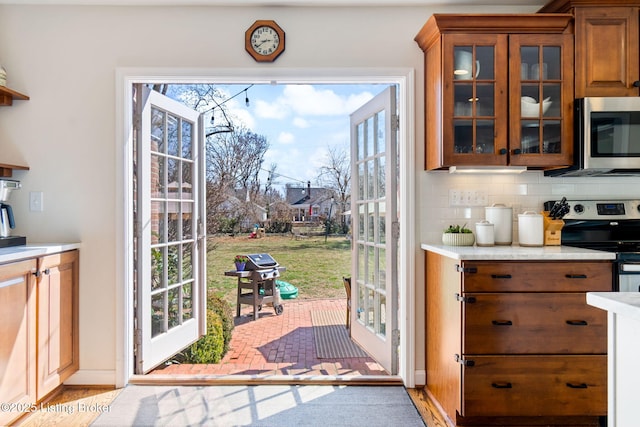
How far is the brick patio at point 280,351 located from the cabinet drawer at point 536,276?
4.16 feet

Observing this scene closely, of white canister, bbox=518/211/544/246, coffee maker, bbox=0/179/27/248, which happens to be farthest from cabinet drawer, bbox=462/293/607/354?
coffee maker, bbox=0/179/27/248

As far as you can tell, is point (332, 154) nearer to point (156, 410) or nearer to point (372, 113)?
point (372, 113)

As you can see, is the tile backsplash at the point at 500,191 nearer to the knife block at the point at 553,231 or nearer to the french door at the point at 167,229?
the knife block at the point at 553,231

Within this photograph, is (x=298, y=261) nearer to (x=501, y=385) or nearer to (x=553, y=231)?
(x=553, y=231)

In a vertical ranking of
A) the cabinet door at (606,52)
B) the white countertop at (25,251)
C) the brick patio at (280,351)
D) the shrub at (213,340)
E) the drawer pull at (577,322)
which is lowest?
the brick patio at (280,351)

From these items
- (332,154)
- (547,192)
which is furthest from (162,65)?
(332,154)

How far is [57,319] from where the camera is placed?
230 centimetres

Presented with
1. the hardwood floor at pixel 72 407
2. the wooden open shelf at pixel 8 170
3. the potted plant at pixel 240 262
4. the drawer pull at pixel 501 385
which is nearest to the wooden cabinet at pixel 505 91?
the drawer pull at pixel 501 385

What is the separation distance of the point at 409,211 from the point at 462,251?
1.76ft

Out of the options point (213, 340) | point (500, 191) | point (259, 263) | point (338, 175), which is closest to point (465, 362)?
point (500, 191)

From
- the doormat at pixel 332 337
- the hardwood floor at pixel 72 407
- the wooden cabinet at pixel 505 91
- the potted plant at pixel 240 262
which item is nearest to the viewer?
the hardwood floor at pixel 72 407

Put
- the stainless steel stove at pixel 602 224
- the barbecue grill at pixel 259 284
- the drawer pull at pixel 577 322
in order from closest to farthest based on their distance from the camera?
1. the drawer pull at pixel 577 322
2. the stainless steel stove at pixel 602 224
3. the barbecue grill at pixel 259 284

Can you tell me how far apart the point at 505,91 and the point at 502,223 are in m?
0.76

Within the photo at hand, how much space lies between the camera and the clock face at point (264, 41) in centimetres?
255
